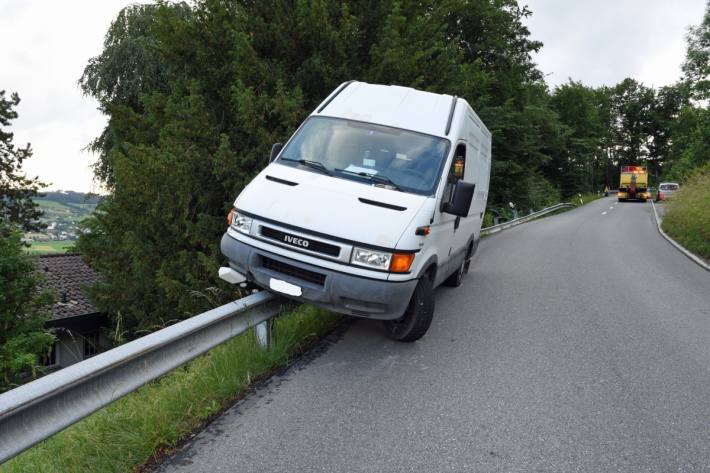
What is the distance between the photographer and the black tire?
527cm

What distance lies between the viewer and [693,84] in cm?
4144

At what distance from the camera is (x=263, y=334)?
5023 millimetres

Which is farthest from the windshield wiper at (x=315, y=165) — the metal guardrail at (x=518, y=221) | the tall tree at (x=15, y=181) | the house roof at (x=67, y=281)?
the tall tree at (x=15, y=181)

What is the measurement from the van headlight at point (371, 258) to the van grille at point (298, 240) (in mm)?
163

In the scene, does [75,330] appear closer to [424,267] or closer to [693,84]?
[424,267]

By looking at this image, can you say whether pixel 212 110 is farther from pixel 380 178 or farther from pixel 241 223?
pixel 380 178

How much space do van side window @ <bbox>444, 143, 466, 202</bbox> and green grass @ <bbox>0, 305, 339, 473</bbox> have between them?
207cm

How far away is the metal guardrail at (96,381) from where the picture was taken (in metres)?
2.40

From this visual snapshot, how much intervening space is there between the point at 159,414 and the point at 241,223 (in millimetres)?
2104

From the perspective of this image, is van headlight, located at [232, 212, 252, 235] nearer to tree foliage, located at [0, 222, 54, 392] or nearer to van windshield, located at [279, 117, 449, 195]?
van windshield, located at [279, 117, 449, 195]

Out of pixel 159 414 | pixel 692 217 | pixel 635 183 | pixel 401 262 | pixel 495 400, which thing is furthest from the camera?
pixel 635 183

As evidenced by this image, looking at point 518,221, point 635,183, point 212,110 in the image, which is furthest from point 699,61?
point 212,110

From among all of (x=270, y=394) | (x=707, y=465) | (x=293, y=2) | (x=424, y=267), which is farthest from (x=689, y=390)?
(x=293, y=2)

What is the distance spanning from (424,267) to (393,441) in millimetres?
1964
